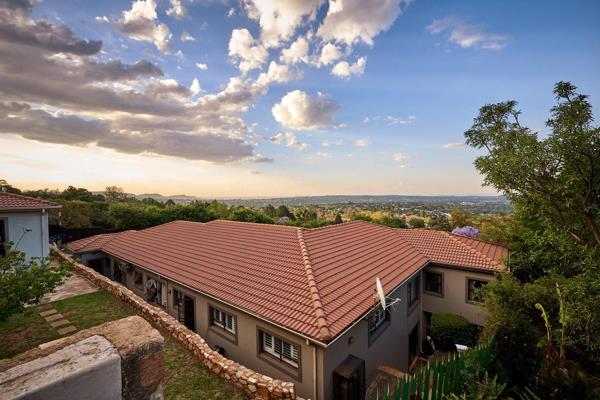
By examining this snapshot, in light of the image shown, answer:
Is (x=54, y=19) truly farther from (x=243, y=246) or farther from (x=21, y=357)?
(x=21, y=357)

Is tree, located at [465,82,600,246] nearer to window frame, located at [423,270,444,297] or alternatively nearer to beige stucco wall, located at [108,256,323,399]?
beige stucco wall, located at [108,256,323,399]

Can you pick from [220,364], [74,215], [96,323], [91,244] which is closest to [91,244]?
[91,244]

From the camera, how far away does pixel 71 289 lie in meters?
15.5

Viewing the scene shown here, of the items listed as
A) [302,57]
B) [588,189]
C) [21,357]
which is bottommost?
[21,357]

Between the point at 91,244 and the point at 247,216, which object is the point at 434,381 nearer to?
the point at 91,244

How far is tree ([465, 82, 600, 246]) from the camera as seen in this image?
6.39 m

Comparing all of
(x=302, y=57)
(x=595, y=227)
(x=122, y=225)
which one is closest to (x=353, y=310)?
(x=595, y=227)

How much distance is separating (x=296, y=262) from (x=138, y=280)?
37.5ft

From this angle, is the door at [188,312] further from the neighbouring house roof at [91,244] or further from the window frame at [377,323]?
the neighbouring house roof at [91,244]

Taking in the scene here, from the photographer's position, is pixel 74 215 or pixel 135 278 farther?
pixel 74 215

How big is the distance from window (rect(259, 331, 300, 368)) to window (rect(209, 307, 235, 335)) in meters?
1.67

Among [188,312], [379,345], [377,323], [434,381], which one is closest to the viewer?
[434,381]

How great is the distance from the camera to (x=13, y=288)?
6.91m

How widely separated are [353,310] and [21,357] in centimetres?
803
